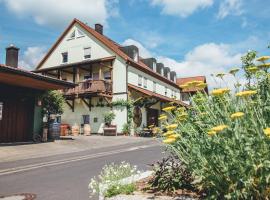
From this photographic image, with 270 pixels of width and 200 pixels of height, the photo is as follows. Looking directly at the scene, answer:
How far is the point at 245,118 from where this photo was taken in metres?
3.40

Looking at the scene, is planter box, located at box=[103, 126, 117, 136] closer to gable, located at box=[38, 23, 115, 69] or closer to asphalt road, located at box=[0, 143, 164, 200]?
gable, located at box=[38, 23, 115, 69]

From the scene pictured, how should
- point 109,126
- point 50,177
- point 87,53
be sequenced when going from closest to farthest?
point 50,177 < point 109,126 < point 87,53

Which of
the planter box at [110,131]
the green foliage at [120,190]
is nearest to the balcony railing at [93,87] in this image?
the planter box at [110,131]

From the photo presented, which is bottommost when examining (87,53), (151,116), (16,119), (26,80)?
(16,119)

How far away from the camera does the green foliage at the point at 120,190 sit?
13.8 feet

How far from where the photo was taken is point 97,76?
3064cm

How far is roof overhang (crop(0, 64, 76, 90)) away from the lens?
1470 centimetres

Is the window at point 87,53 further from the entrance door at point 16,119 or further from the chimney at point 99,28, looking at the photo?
the entrance door at point 16,119

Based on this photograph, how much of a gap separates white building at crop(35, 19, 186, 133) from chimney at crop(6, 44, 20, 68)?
6.89 metres

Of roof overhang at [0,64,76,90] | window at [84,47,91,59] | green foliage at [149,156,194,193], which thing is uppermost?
window at [84,47,91,59]

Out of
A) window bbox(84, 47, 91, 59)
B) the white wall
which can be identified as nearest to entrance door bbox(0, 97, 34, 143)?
the white wall

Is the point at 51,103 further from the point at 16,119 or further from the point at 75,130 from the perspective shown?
the point at 75,130

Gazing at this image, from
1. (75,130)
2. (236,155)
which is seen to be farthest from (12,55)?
A: (236,155)

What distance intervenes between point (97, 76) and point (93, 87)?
4002mm
